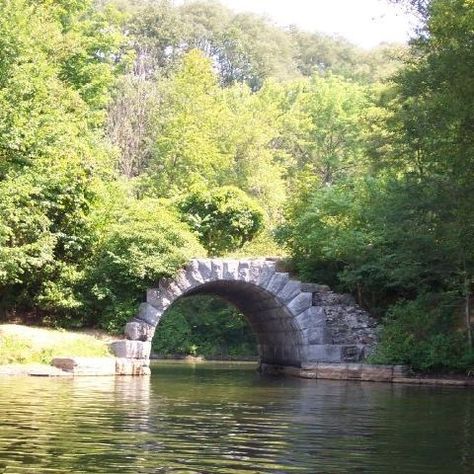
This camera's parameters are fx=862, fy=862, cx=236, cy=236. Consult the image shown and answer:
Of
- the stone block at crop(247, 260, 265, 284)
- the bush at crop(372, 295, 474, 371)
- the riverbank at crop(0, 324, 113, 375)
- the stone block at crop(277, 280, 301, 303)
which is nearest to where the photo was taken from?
the riverbank at crop(0, 324, 113, 375)

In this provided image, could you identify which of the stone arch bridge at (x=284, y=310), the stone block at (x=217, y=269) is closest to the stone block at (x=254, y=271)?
the stone arch bridge at (x=284, y=310)

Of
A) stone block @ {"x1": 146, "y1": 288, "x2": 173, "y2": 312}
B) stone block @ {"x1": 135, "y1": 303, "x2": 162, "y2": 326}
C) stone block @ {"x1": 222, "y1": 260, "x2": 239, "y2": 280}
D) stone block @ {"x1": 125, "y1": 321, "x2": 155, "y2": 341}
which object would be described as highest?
stone block @ {"x1": 222, "y1": 260, "x2": 239, "y2": 280}

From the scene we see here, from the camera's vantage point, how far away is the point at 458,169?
16.0m

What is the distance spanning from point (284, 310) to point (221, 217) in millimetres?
4813

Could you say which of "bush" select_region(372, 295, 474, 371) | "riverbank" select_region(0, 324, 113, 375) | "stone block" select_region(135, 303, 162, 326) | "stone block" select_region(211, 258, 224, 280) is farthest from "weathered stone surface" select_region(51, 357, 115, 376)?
"bush" select_region(372, 295, 474, 371)

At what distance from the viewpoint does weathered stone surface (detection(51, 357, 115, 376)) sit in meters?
19.8

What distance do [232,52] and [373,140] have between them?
109 ft

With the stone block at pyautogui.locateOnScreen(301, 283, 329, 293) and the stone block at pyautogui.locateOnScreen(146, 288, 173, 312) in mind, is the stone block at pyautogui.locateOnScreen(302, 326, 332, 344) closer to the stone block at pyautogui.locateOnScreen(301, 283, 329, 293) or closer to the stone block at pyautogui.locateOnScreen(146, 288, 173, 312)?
the stone block at pyautogui.locateOnScreen(301, 283, 329, 293)

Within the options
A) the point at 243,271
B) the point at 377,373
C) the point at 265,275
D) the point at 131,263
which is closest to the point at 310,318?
the point at 265,275

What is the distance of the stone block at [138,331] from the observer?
23.2m

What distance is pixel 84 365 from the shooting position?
792 inches

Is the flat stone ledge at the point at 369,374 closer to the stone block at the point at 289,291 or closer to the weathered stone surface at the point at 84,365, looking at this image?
the stone block at the point at 289,291

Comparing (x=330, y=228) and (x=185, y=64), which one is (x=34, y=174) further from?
(x=185, y=64)

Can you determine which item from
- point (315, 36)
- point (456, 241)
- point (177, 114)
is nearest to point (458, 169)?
point (456, 241)
